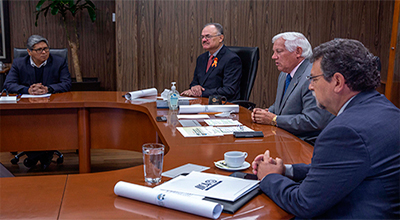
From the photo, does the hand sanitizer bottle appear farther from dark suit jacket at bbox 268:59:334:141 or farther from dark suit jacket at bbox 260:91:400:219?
dark suit jacket at bbox 260:91:400:219

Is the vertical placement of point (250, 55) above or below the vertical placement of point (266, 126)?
above

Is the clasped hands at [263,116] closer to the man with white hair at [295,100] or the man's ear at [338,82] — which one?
the man with white hair at [295,100]

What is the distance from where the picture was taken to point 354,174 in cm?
89

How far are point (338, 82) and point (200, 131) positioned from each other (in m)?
0.91

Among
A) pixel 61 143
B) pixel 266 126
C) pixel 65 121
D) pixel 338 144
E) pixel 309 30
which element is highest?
pixel 309 30

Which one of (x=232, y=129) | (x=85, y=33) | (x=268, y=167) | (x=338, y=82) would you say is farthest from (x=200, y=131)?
(x=85, y=33)

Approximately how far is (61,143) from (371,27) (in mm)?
4660

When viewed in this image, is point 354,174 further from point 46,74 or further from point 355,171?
point 46,74

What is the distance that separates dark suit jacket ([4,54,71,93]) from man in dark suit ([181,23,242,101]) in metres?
1.19

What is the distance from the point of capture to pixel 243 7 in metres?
5.16

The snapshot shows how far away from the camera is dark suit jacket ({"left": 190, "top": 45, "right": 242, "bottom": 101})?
133 inches

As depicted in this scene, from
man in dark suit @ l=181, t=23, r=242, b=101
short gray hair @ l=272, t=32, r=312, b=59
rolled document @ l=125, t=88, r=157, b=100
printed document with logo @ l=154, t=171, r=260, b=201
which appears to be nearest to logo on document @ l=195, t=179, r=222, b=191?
printed document with logo @ l=154, t=171, r=260, b=201

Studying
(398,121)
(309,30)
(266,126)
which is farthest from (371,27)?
(398,121)

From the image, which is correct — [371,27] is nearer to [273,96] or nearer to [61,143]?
[273,96]
